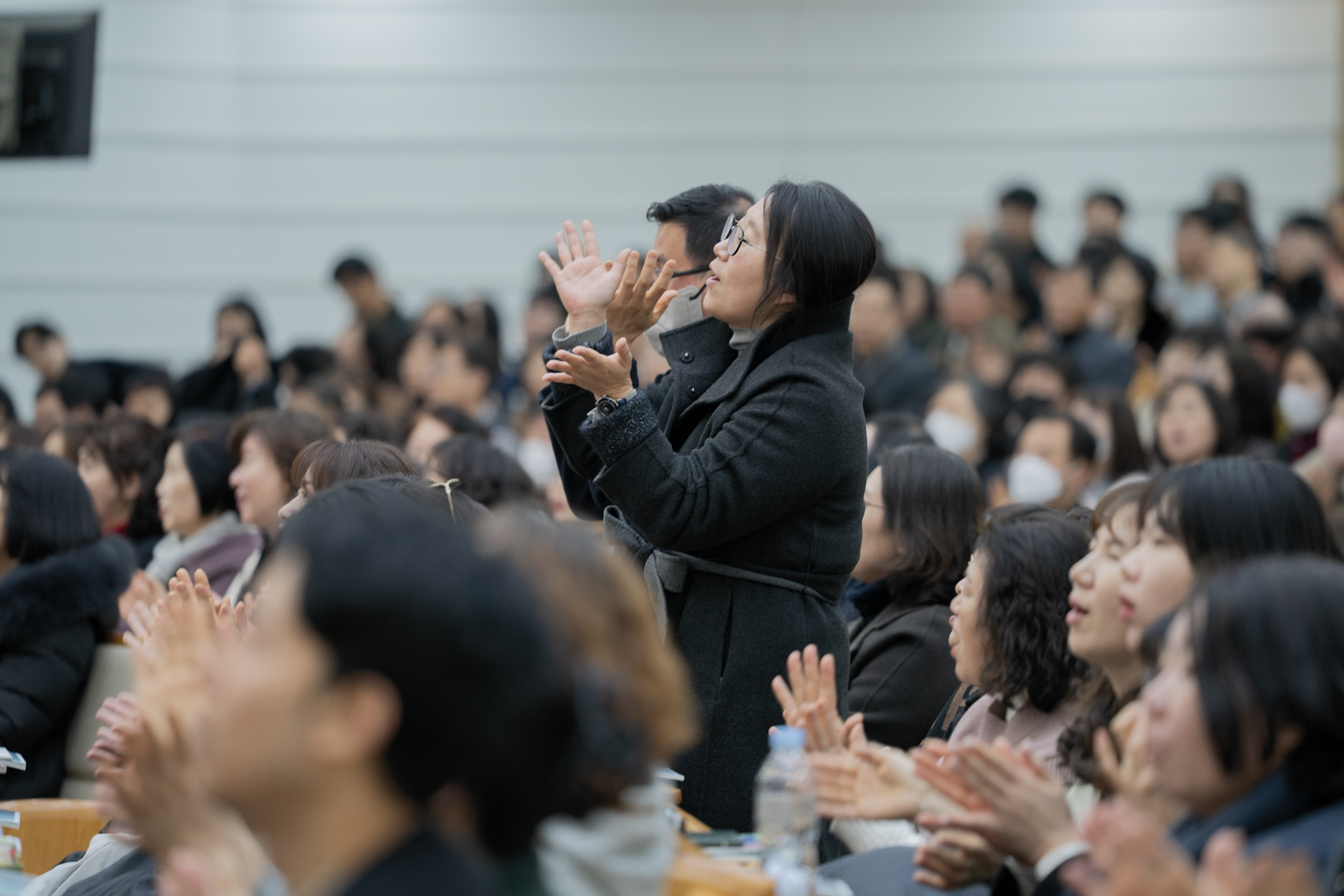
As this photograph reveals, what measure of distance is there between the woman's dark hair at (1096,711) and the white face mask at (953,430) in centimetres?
296

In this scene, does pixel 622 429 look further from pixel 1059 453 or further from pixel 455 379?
pixel 455 379

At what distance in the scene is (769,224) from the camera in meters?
2.51

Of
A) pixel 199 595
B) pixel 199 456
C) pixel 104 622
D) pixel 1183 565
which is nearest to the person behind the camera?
pixel 1183 565

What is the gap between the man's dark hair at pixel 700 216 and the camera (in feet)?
9.21

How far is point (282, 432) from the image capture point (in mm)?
3766

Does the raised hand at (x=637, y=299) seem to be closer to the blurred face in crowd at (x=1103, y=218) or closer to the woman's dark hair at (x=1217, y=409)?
the woman's dark hair at (x=1217, y=409)

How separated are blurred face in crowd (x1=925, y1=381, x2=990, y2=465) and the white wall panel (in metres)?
3.98

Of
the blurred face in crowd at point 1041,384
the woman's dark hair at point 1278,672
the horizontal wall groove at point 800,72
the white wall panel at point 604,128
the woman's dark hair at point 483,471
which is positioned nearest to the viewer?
the woman's dark hair at point 1278,672

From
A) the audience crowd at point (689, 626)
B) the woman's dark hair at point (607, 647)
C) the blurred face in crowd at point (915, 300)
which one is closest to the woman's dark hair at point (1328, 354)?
the audience crowd at point (689, 626)

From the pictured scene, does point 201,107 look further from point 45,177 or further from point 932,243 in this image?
point 932,243

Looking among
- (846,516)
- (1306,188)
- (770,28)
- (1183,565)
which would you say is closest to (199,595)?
(846,516)

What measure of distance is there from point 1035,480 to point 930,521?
1915mm

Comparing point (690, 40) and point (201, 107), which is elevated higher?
point (690, 40)

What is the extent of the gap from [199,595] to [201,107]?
7461 millimetres
